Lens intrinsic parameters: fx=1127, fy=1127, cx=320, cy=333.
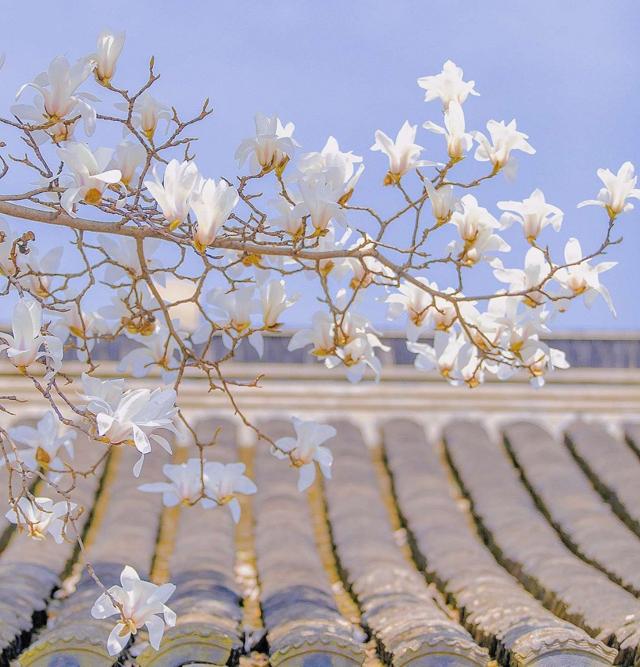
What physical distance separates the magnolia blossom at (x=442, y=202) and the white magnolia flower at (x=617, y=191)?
273mm

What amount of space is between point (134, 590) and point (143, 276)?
75cm

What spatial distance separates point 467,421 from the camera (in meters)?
4.88

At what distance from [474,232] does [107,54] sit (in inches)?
32.0

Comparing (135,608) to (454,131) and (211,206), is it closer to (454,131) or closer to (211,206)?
(211,206)

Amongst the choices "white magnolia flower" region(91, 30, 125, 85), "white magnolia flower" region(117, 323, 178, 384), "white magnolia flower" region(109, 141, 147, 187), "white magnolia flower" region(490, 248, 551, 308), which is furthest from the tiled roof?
"white magnolia flower" region(91, 30, 125, 85)

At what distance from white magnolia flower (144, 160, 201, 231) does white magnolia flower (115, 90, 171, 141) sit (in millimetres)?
307

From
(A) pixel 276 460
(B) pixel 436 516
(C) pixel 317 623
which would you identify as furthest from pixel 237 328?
(A) pixel 276 460

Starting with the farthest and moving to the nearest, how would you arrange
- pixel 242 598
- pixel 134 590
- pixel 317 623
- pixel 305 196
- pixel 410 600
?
pixel 242 598 < pixel 410 600 < pixel 317 623 < pixel 305 196 < pixel 134 590

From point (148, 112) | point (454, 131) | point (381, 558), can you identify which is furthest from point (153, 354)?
point (381, 558)

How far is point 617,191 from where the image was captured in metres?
2.25

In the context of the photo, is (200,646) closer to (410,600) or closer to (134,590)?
(134,590)

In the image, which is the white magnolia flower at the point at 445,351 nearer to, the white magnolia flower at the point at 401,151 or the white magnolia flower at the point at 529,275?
the white magnolia flower at the point at 529,275

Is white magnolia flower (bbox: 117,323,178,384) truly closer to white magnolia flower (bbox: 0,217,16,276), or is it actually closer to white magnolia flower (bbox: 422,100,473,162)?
white magnolia flower (bbox: 0,217,16,276)

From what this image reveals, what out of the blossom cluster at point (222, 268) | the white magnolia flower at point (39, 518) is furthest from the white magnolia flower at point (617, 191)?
the white magnolia flower at point (39, 518)
